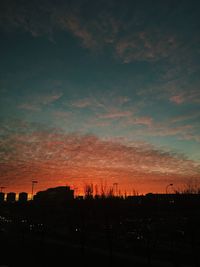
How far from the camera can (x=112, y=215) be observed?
115ft

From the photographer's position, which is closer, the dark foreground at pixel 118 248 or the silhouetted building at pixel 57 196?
the dark foreground at pixel 118 248

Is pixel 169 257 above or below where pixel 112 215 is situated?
below

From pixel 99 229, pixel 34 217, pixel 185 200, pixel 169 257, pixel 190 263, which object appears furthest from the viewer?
pixel 34 217

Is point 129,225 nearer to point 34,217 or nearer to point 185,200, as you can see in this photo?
point 34,217

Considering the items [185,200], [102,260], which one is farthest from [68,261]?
[185,200]

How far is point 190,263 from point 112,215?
11.0m

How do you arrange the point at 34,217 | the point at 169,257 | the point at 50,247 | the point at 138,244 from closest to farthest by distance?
the point at 169,257, the point at 138,244, the point at 50,247, the point at 34,217

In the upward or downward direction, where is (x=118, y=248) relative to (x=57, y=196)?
downward

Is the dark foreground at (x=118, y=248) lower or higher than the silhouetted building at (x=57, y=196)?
lower

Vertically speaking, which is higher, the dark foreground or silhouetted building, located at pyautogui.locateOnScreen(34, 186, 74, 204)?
silhouetted building, located at pyautogui.locateOnScreen(34, 186, 74, 204)

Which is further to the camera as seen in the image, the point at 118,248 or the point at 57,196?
the point at 57,196

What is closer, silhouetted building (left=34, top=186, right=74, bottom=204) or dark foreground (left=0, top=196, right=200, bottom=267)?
dark foreground (left=0, top=196, right=200, bottom=267)

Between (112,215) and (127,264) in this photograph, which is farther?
(112,215)

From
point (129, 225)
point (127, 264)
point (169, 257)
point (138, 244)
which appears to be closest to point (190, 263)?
point (169, 257)
